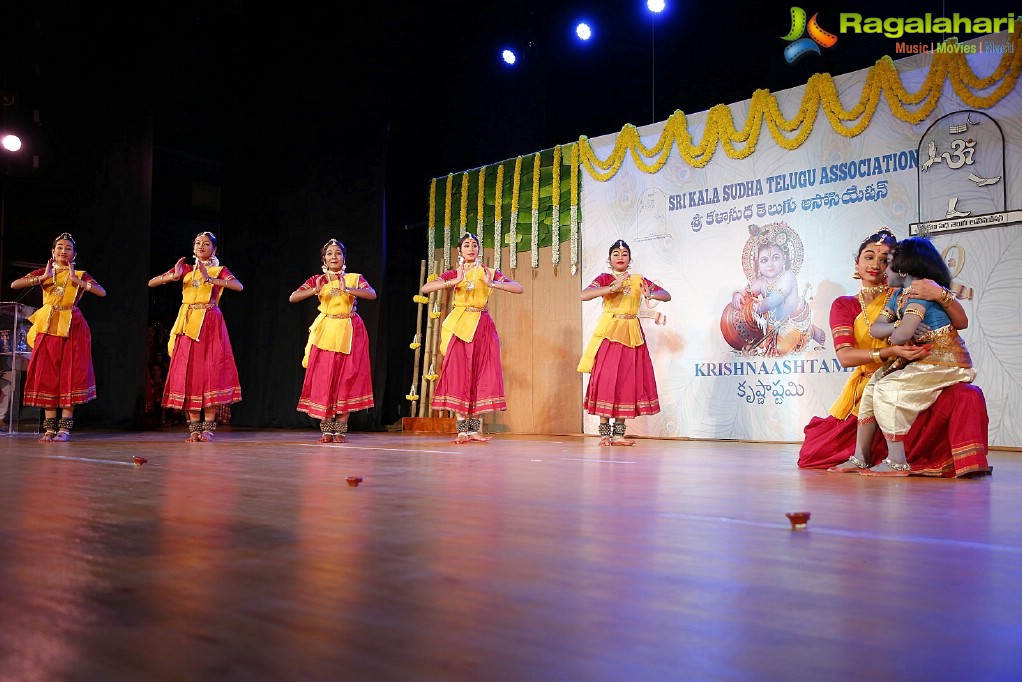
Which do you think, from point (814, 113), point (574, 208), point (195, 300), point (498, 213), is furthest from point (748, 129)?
point (195, 300)

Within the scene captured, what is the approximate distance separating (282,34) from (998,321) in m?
6.21

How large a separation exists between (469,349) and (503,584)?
15.6ft

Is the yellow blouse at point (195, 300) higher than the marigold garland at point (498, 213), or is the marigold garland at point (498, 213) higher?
the marigold garland at point (498, 213)

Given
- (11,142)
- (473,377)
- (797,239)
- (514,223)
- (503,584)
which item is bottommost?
(503,584)

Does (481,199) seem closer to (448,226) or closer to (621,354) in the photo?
(448,226)

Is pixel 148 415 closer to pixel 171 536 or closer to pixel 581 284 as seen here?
pixel 581 284

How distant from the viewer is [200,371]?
19.4 feet

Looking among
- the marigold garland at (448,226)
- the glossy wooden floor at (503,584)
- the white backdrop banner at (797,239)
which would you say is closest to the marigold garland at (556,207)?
the white backdrop banner at (797,239)

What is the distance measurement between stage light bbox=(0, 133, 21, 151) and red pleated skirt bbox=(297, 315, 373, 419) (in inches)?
139

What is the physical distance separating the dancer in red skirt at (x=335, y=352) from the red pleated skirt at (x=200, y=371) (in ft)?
1.71

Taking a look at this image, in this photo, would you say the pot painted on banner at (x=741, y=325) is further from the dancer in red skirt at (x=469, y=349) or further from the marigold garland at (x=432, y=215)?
the marigold garland at (x=432, y=215)

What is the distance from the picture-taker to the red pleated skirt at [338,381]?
5.84m

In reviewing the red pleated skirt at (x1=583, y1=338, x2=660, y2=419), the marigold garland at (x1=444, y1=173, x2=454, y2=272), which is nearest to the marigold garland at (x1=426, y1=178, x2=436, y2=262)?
the marigold garland at (x1=444, y1=173, x2=454, y2=272)

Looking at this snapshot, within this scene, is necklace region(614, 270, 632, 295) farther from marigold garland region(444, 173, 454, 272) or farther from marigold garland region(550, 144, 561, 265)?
marigold garland region(444, 173, 454, 272)
